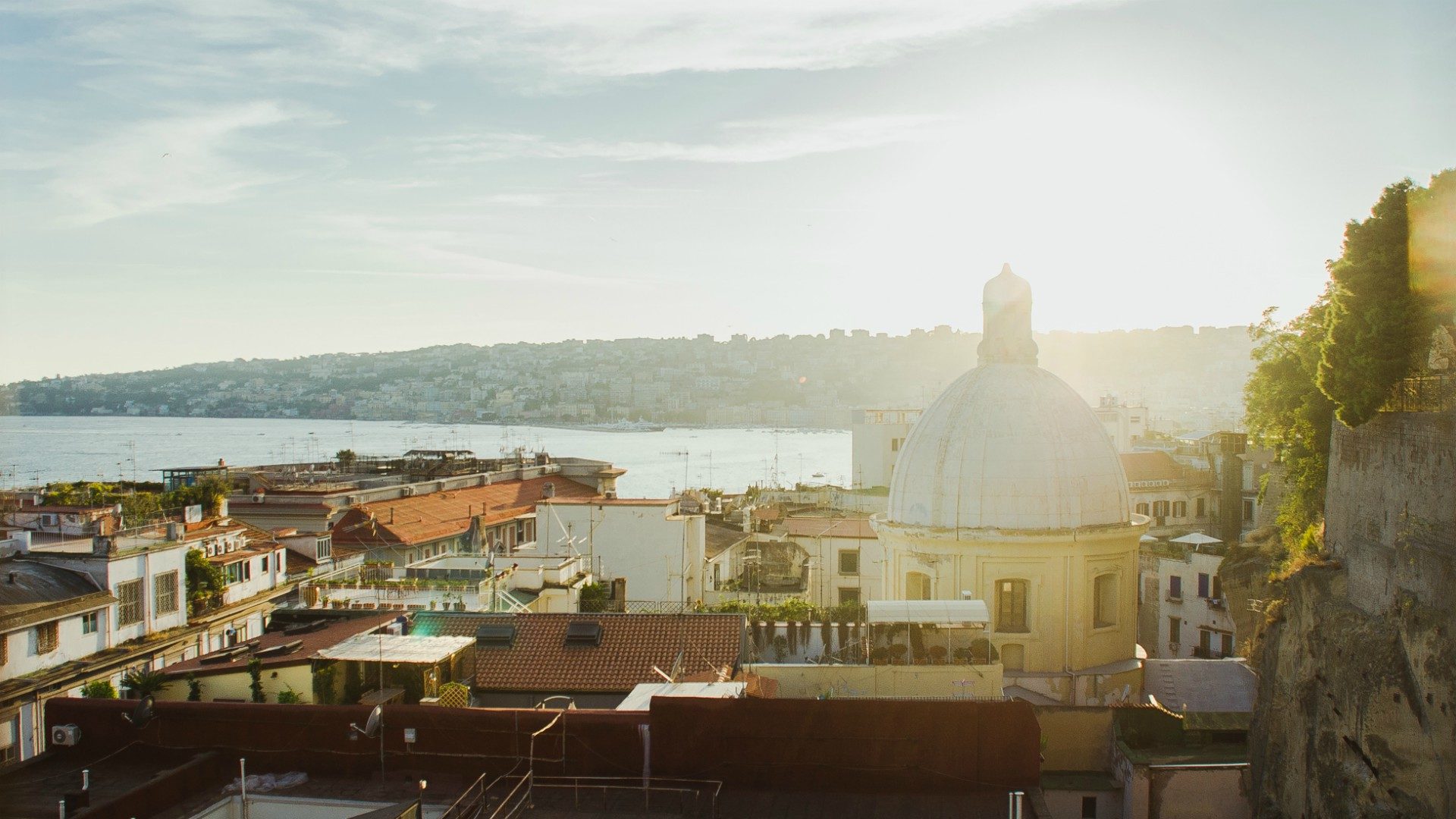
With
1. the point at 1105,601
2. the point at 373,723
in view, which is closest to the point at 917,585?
the point at 1105,601

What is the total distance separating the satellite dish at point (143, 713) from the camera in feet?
34.2

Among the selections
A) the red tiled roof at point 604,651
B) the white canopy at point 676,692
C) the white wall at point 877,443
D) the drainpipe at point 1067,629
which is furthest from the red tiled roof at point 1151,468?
the white canopy at point 676,692

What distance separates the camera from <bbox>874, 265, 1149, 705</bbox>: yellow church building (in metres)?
20.1

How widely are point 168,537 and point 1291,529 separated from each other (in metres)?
25.7

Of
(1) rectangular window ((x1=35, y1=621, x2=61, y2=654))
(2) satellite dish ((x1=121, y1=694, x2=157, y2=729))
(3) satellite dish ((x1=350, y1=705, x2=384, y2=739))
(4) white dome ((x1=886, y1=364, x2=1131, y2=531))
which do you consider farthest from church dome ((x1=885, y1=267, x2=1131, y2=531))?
(1) rectangular window ((x1=35, y1=621, x2=61, y2=654))

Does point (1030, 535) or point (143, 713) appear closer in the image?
point (143, 713)

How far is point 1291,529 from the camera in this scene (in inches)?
912

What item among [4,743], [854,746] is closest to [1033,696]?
[854,746]

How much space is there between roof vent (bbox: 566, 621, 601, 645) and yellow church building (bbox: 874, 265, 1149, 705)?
647cm

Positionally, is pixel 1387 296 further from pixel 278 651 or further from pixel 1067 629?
pixel 278 651

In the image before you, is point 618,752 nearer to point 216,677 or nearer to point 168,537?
point 216,677

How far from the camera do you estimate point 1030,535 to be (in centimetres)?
2003

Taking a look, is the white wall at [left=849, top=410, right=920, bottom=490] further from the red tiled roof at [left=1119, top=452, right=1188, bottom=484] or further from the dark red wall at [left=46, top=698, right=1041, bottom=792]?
the dark red wall at [left=46, top=698, right=1041, bottom=792]

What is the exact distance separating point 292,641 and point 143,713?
4928 mm
